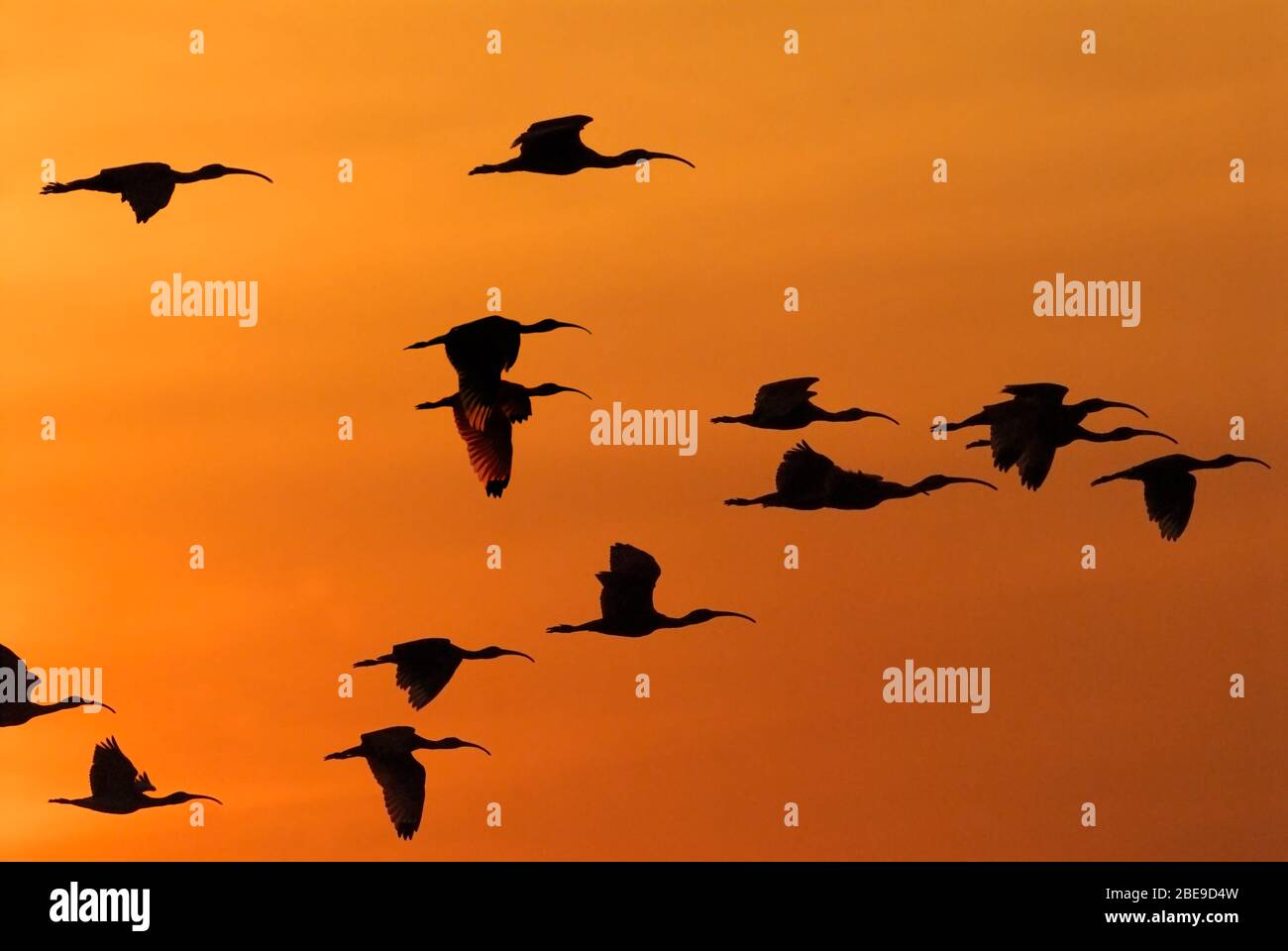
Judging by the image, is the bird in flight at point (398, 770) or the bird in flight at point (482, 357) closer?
the bird in flight at point (482, 357)

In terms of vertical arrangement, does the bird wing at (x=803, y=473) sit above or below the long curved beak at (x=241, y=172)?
below

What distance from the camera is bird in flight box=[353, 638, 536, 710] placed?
21812 millimetres

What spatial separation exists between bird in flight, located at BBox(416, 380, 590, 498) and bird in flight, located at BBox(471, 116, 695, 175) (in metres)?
2.56

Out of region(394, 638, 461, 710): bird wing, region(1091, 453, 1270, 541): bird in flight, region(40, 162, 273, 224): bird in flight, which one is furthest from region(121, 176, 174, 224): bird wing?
region(1091, 453, 1270, 541): bird in flight

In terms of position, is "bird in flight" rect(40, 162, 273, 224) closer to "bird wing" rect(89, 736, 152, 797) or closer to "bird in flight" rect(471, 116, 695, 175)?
"bird in flight" rect(471, 116, 695, 175)

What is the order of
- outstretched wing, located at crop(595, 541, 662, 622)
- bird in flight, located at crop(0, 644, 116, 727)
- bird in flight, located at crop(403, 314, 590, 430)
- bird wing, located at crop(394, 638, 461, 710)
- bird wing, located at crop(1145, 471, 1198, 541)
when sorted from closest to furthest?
bird in flight, located at crop(403, 314, 590, 430) → outstretched wing, located at crop(595, 541, 662, 622) → bird wing, located at crop(394, 638, 461, 710) → bird wing, located at crop(1145, 471, 1198, 541) → bird in flight, located at crop(0, 644, 116, 727)

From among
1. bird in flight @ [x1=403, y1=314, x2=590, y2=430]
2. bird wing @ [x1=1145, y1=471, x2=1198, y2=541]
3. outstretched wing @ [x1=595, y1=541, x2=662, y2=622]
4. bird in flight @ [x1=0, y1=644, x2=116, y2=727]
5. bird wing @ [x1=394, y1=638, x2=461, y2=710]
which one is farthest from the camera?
bird in flight @ [x1=0, y1=644, x2=116, y2=727]

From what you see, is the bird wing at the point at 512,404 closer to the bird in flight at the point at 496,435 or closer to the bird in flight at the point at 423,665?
the bird in flight at the point at 496,435

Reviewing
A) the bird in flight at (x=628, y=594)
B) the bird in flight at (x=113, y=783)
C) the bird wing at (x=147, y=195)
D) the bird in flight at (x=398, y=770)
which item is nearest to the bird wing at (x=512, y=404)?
the bird in flight at (x=628, y=594)

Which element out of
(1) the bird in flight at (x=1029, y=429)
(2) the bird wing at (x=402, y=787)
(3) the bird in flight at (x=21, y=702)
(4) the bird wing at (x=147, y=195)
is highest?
(4) the bird wing at (x=147, y=195)

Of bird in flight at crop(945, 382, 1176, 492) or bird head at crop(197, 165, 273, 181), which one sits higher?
bird head at crop(197, 165, 273, 181)

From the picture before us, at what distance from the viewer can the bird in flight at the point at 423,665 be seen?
21812 millimetres
